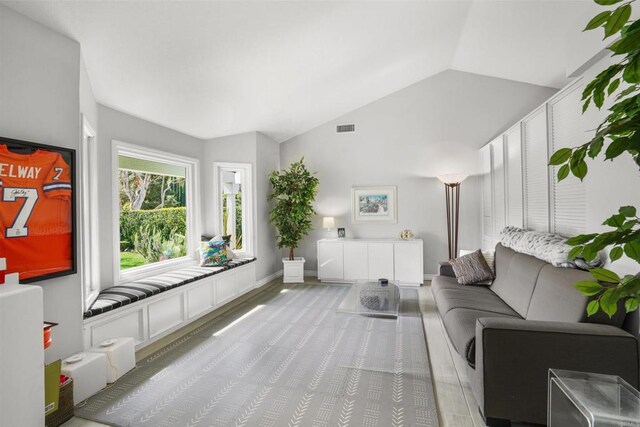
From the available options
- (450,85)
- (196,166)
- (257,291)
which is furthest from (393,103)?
(257,291)

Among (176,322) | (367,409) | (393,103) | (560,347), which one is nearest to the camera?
(560,347)

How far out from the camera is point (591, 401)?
1137 millimetres

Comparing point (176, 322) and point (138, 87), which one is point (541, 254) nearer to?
point (176, 322)

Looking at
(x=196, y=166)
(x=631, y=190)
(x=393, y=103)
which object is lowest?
(x=631, y=190)

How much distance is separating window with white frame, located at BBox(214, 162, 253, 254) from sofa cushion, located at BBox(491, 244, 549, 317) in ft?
11.6

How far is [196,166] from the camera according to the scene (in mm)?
4734

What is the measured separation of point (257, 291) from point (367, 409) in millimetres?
3134

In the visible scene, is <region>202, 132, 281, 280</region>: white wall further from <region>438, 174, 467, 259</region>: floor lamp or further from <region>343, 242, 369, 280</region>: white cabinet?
<region>438, 174, 467, 259</region>: floor lamp

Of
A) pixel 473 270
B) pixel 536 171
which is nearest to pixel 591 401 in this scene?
pixel 473 270

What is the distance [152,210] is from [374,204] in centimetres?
355

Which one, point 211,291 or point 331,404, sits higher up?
point 211,291

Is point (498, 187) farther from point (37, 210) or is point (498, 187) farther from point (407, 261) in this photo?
point (37, 210)

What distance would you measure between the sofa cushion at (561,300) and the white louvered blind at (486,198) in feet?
7.98

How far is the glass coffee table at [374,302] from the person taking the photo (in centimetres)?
352
